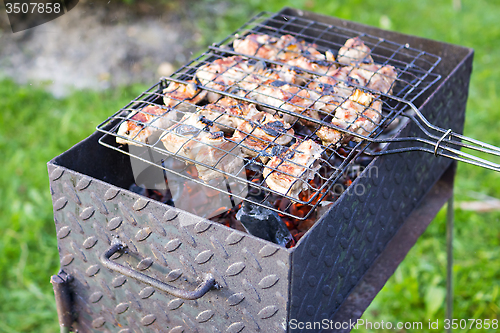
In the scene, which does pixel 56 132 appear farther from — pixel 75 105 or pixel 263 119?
pixel 263 119

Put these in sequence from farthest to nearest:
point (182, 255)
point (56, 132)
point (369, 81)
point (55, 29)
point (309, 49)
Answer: point (55, 29) < point (56, 132) < point (309, 49) < point (369, 81) < point (182, 255)

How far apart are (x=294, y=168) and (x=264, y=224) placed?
218 mm

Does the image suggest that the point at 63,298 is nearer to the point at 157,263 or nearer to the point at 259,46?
the point at 157,263

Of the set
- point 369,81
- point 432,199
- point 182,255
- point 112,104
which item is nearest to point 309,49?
point 369,81

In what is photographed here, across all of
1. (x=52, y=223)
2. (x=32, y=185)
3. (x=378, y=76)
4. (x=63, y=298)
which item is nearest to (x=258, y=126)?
(x=378, y=76)

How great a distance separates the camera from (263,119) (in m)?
1.71

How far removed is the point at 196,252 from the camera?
139cm

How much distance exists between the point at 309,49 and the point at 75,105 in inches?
98.3

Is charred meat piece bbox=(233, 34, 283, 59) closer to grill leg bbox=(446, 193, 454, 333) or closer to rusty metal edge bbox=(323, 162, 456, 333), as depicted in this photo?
rusty metal edge bbox=(323, 162, 456, 333)

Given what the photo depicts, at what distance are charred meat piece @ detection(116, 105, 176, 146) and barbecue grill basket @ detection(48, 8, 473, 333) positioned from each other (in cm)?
6

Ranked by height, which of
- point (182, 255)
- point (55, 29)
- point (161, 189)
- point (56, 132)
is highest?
point (182, 255)

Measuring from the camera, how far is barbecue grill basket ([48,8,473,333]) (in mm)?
1329

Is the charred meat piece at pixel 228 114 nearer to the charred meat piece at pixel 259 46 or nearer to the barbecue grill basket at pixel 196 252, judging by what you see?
the barbecue grill basket at pixel 196 252

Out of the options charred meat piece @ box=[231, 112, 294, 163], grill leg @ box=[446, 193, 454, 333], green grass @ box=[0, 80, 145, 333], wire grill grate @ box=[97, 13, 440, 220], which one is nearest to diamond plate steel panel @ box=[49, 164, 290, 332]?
wire grill grate @ box=[97, 13, 440, 220]
